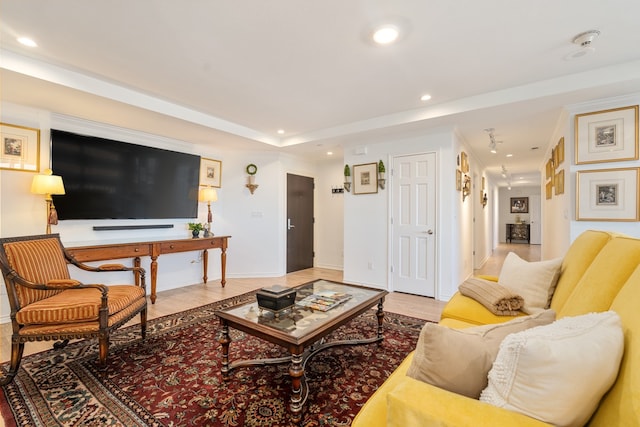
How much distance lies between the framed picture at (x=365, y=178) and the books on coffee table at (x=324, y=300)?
228 centimetres

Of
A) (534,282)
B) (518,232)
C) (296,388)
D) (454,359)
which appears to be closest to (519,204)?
(518,232)

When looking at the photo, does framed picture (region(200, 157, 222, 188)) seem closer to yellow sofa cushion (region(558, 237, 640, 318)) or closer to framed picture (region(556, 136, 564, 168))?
yellow sofa cushion (region(558, 237, 640, 318))

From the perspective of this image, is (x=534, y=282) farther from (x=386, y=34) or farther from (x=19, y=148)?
(x=19, y=148)

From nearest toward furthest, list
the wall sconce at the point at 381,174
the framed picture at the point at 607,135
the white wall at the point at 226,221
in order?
1. the framed picture at the point at 607,135
2. the white wall at the point at 226,221
3. the wall sconce at the point at 381,174

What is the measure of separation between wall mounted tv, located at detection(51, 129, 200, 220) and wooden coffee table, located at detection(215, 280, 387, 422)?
255 centimetres

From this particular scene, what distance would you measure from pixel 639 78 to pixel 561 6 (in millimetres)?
1353

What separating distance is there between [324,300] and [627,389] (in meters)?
1.64

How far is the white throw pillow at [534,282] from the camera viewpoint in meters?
1.82

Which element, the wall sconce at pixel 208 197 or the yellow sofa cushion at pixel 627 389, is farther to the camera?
the wall sconce at pixel 208 197

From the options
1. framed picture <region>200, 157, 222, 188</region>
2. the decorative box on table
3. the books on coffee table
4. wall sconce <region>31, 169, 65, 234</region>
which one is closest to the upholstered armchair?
wall sconce <region>31, 169, 65, 234</region>

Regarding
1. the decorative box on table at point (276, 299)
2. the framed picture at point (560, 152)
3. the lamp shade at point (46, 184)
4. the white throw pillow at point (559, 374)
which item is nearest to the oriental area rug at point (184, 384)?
the decorative box on table at point (276, 299)

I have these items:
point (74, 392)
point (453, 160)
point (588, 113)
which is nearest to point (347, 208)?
point (453, 160)

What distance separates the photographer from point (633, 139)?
259 centimetres

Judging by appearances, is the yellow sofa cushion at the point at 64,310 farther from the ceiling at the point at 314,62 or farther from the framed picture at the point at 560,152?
the framed picture at the point at 560,152
